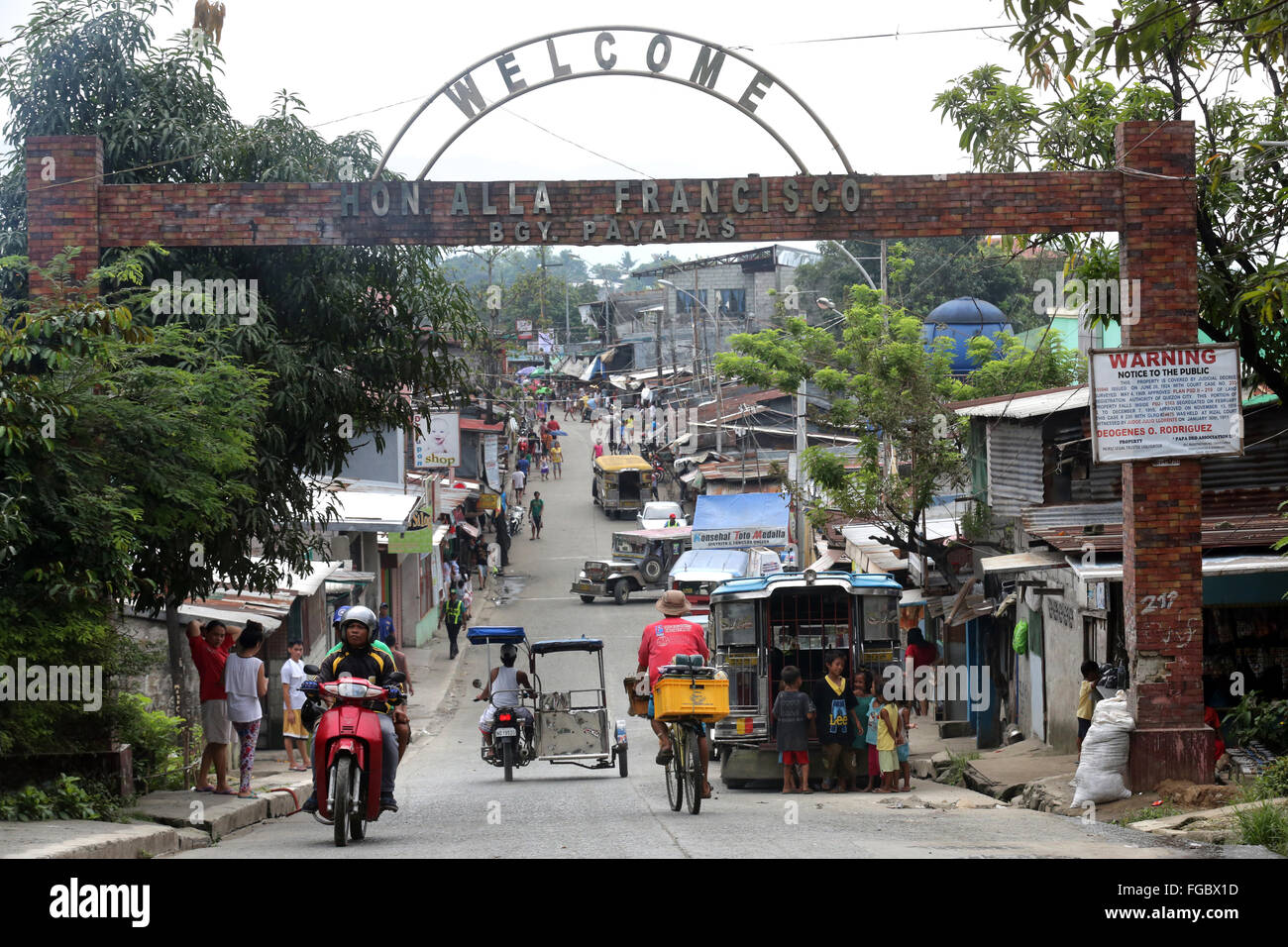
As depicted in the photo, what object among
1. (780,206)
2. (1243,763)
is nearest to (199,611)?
(780,206)

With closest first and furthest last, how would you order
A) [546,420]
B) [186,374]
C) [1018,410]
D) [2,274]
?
[186,374] < [2,274] < [1018,410] < [546,420]

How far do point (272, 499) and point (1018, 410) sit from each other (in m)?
10.6

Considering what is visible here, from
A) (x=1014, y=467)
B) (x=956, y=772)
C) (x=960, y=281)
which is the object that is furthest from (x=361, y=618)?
(x=960, y=281)

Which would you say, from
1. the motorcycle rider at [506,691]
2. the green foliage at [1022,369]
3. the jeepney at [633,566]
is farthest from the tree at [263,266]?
the jeepney at [633,566]

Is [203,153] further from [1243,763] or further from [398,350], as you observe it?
[1243,763]

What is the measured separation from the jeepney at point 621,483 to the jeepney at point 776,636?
140ft

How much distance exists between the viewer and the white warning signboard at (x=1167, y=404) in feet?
42.5

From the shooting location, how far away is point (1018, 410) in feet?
66.1

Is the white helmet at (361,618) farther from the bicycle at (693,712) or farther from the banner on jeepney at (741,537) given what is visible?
the banner on jeepney at (741,537)

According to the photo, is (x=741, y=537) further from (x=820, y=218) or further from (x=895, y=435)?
(x=820, y=218)

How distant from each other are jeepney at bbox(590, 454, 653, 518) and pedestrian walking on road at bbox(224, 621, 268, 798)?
46.5 m

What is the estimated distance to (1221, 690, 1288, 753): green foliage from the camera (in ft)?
45.4

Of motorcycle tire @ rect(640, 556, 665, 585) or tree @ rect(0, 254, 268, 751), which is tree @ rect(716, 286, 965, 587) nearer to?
tree @ rect(0, 254, 268, 751)

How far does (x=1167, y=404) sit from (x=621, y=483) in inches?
1884
